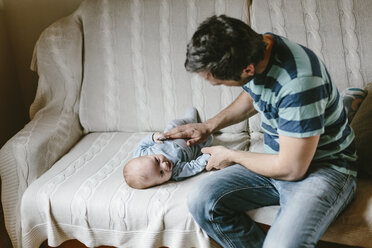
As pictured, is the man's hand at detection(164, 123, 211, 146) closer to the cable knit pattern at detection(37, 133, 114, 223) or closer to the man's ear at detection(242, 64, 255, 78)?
the cable knit pattern at detection(37, 133, 114, 223)

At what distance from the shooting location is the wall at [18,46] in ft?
7.43

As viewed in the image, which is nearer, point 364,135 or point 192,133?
point 364,135

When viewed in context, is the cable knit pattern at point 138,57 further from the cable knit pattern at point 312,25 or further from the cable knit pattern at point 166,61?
the cable knit pattern at point 312,25

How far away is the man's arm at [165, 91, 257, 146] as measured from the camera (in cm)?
159

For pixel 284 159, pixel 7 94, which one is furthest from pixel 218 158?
pixel 7 94

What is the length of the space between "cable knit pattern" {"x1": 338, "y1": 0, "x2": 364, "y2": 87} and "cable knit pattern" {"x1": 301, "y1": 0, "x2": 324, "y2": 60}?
0.11m

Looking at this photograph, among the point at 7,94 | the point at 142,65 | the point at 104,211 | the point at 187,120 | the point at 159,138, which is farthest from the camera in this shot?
the point at 7,94

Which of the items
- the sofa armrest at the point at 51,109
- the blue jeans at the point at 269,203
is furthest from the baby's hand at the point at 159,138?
the sofa armrest at the point at 51,109

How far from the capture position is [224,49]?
3.54 feet

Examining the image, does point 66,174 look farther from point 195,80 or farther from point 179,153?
point 195,80

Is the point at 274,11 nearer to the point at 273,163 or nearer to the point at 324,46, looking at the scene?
the point at 324,46

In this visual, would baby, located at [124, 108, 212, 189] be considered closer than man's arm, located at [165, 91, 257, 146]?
Yes

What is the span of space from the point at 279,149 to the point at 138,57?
3.19 ft

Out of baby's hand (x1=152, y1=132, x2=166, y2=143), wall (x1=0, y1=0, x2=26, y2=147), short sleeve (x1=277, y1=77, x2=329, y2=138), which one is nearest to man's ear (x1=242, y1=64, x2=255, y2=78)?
short sleeve (x1=277, y1=77, x2=329, y2=138)
